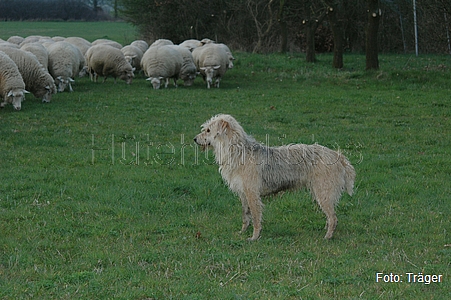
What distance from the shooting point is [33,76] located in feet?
57.9

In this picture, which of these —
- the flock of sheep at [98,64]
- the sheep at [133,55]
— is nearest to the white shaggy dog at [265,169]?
the flock of sheep at [98,64]

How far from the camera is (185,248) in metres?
6.50

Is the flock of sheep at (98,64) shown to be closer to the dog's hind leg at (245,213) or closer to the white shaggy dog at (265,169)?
the white shaggy dog at (265,169)

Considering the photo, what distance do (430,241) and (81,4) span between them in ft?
228

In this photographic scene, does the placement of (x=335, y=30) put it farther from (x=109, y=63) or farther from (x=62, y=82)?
(x=62, y=82)

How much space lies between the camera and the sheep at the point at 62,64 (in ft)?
66.2

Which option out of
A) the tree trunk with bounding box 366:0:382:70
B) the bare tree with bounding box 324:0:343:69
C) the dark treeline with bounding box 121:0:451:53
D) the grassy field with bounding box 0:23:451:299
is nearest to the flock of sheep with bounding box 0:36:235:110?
the grassy field with bounding box 0:23:451:299

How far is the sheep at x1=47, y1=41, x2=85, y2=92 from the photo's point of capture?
20.2 metres

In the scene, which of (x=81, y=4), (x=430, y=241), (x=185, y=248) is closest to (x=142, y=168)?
(x=185, y=248)

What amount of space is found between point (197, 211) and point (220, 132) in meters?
1.38

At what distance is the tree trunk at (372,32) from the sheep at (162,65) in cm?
665

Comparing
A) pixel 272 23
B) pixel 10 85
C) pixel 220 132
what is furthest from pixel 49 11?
pixel 220 132

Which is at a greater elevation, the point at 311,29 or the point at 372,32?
the point at 311,29

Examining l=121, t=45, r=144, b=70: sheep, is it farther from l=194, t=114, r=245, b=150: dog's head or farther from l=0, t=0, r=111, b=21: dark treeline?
l=0, t=0, r=111, b=21: dark treeline
